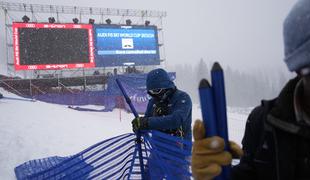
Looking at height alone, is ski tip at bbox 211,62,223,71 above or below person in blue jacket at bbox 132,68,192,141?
above

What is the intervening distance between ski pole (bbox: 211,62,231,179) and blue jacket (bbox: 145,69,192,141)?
208 centimetres

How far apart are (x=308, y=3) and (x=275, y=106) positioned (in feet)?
1.52

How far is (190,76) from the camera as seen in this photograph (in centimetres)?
11894

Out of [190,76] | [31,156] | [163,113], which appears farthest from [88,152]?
[190,76]

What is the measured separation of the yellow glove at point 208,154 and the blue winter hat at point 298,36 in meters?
0.44

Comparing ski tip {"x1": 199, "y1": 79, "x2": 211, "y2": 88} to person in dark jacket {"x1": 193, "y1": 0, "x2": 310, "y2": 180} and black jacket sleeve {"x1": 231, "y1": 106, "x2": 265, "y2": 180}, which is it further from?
black jacket sleeve {"x1": 231, "y1": 106, "x2": 265, "y2": 180}

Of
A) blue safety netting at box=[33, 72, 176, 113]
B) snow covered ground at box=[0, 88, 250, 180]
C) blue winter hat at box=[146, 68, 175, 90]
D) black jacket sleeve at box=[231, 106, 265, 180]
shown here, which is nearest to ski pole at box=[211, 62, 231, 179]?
black jacket sleeve at box=[231, 106, 265, 180]

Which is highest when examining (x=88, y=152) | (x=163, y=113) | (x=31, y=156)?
(x=163, y=113)

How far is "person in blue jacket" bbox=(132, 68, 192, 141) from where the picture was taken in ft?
11.4

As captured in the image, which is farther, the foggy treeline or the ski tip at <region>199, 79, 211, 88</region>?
the foggy treeline

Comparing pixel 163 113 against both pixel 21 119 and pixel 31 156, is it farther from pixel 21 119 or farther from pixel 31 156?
pixel 21 119

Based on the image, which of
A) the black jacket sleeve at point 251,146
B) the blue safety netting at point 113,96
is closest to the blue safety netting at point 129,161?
the black jacket sleeve at point 251,146

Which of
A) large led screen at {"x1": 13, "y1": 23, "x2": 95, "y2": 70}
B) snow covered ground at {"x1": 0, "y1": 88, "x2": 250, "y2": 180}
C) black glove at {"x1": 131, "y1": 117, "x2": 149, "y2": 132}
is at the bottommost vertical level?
snow covered ground at {"x1": 0, "y1": 88, "x2": 250, "y2": 180}

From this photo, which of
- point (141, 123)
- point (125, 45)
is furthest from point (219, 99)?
point (125, 45)
